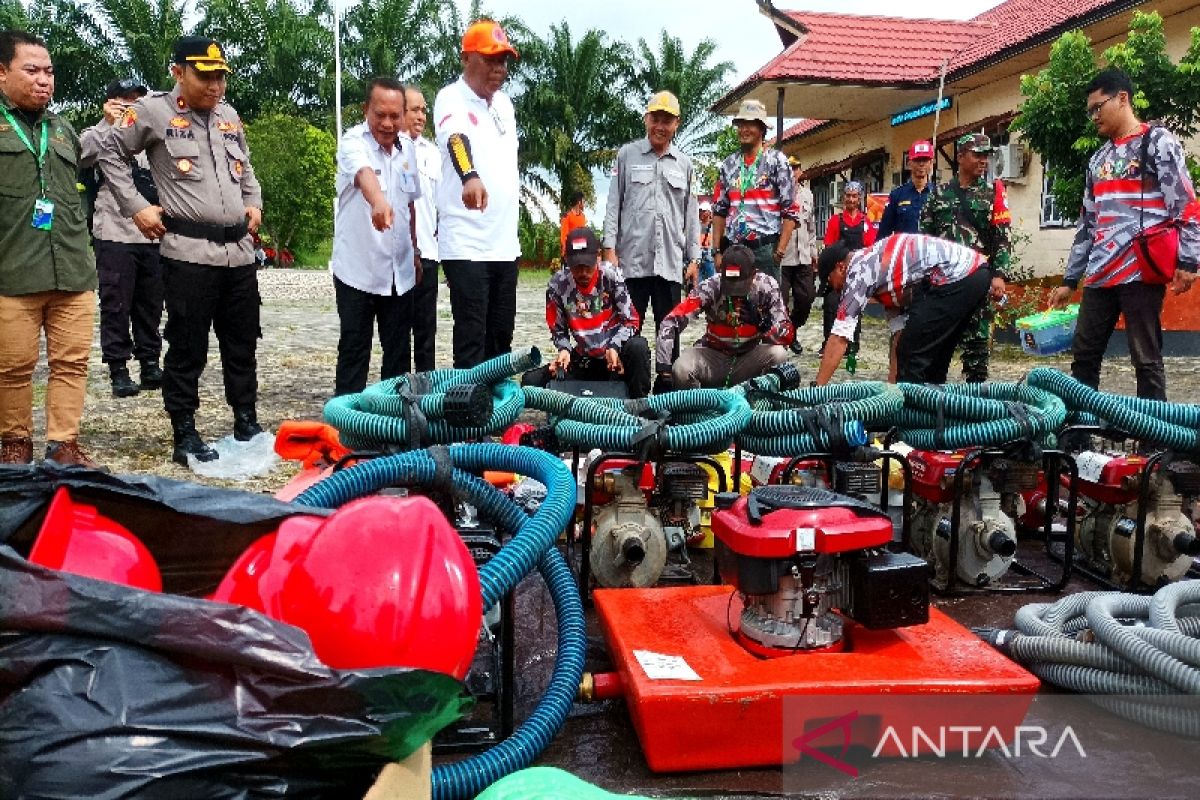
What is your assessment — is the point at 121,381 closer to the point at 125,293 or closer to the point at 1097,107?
the point at 125,293

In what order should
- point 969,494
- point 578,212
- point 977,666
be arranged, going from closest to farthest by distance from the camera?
point 977,666, point 969,494, point 578,212

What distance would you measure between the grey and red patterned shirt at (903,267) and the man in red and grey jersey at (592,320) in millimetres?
1224

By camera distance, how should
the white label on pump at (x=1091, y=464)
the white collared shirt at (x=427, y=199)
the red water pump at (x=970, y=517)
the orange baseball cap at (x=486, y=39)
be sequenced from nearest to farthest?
the red water pump at (x=970, y=517) → the white label on pump at (x=1091, y=464) → the orange baseball cap at (x=486, y=39) → the white collared shirt at (x=427, y=199)

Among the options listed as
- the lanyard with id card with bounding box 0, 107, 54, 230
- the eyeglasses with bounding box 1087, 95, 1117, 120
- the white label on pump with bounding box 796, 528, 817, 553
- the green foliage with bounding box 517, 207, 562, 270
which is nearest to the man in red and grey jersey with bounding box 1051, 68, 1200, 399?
the eyeglasses with bounding box 1087, 95, 1117, 120

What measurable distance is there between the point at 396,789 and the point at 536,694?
4.61 feet

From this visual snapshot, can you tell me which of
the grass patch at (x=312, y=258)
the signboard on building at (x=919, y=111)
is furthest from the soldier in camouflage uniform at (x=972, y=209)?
the grass patch at (x=312, y=258)

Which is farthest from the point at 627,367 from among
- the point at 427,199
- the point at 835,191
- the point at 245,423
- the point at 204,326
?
the point at 835,191

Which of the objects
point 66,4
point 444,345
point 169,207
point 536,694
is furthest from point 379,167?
point 66,4

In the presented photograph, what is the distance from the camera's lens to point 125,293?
7.25 meters

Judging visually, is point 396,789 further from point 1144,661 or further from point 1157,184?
point 1157,184

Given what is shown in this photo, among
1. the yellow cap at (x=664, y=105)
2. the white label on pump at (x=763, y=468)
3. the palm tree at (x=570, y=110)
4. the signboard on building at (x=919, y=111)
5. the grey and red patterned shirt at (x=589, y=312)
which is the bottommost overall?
the white label on pump at (x=763, y=468)

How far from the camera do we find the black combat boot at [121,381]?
7066 millimetres

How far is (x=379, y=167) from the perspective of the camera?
5.41 m

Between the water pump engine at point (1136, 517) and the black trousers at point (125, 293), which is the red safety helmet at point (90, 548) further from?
the black trousers at point (125, 293)
